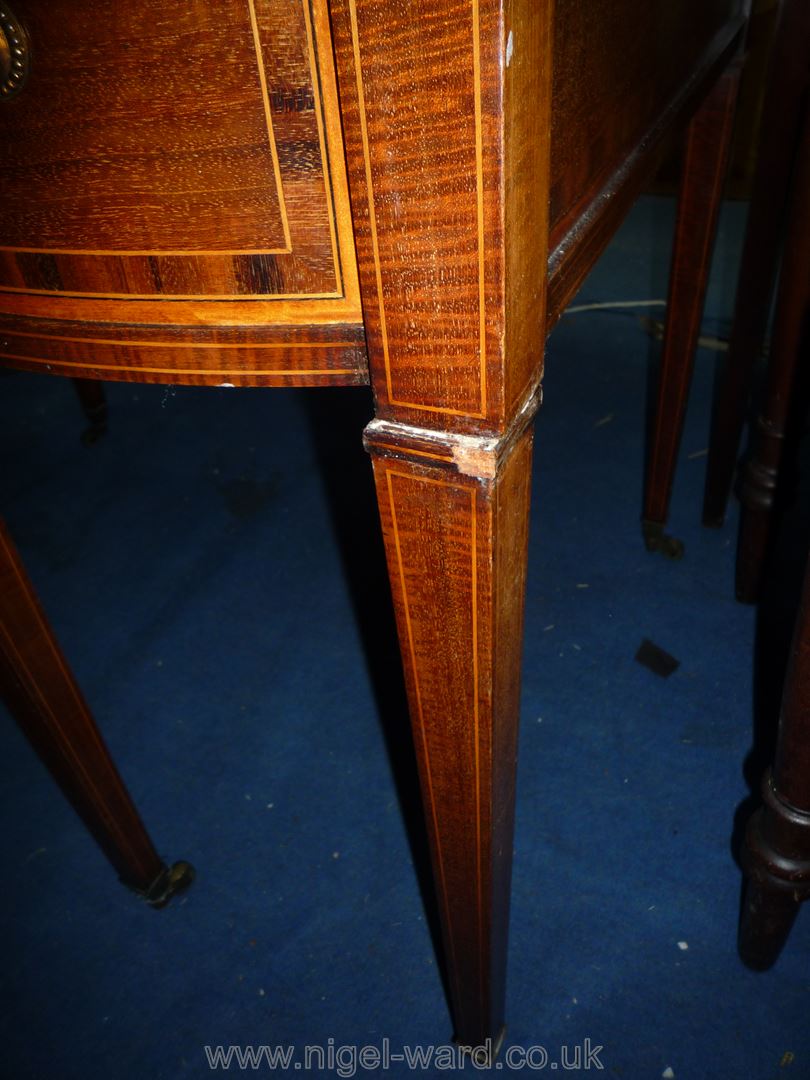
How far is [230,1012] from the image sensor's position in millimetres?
761

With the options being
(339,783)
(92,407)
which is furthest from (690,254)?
(92,407)

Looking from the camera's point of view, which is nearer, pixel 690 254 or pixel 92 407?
pixel 690 254

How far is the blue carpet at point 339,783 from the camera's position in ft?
2.46

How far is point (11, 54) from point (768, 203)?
79 cm

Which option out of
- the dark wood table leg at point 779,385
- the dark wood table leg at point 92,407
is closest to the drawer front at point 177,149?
the dark wood table leg at point 779,385

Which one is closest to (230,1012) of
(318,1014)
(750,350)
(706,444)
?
(318,1014)

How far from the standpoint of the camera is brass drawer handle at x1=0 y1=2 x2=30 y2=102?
329 millimetres

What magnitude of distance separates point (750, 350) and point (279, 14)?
83cm

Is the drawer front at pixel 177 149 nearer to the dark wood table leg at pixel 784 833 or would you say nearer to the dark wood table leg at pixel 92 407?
the dark wood table leg at pixel 784 833

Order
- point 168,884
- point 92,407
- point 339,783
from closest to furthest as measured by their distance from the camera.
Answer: point 168,884 < point 339,783 < point 92,407

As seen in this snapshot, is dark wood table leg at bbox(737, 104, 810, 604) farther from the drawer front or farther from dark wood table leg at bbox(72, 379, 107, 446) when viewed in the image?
dark wood table leg at bbox(72, 379, 107, 446)

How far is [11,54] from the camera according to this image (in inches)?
13.3

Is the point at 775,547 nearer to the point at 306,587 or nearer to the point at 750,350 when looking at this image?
the point at 750,350

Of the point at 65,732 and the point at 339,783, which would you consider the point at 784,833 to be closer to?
the point at 339,783
